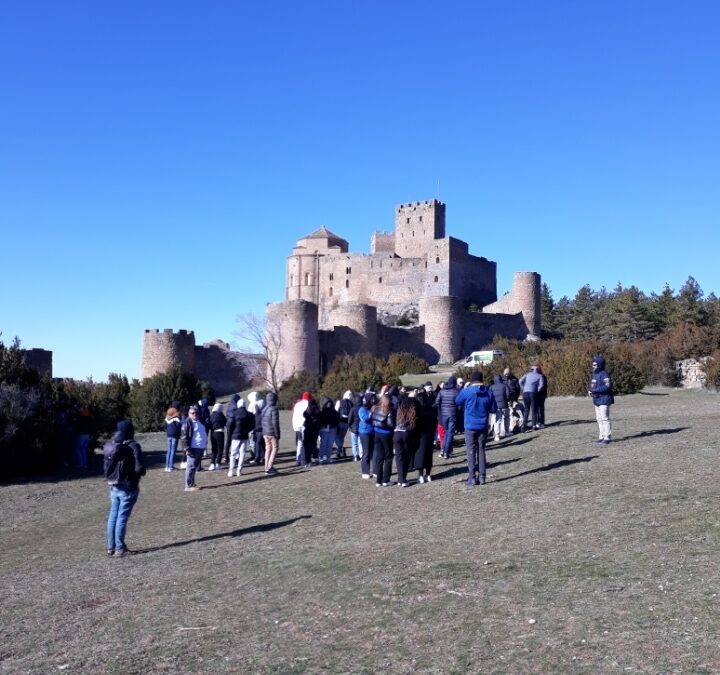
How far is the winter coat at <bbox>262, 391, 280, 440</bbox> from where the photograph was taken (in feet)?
52.4

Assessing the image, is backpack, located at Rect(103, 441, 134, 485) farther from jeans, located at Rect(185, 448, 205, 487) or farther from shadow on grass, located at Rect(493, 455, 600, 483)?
shadow on grass, located at Rect(493, 455, 600, 483)

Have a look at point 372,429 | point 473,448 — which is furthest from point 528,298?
point 473,448

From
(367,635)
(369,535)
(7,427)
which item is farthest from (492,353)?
(367,635)

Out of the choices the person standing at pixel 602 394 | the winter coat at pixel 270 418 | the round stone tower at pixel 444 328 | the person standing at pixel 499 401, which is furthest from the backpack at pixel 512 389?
the round stone tower at pixel 444 328

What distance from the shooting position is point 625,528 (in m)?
8.31

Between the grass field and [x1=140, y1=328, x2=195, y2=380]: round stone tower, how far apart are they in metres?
35.8

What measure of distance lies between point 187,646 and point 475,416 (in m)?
6.60

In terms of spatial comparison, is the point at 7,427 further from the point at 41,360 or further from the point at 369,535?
the point at 41,360

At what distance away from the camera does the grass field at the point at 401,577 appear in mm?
5566

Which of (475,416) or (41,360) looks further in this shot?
(41,360)

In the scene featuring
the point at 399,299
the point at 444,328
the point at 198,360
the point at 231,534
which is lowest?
the point at 231,534

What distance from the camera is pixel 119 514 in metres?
9.90

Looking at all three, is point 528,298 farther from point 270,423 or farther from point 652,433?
point 270,423

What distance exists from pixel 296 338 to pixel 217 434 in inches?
1527
